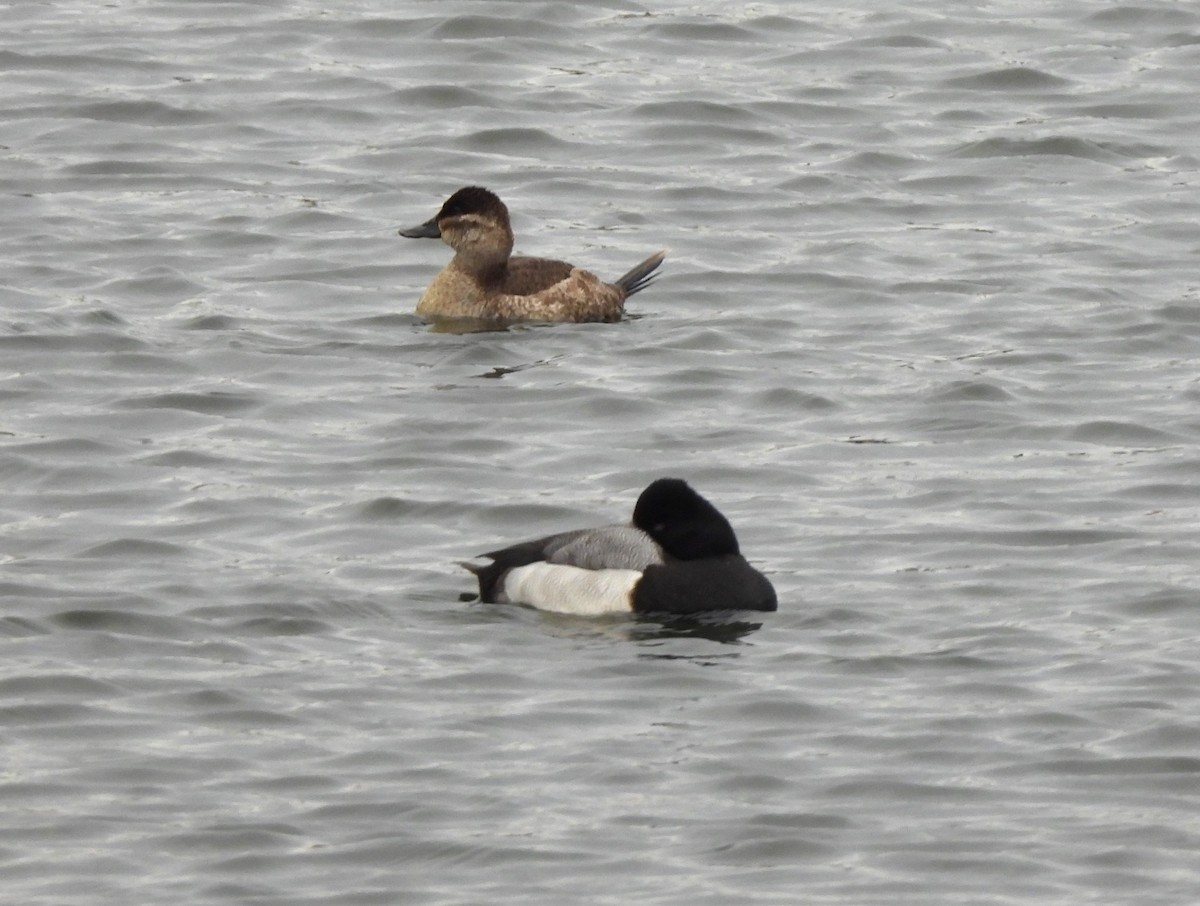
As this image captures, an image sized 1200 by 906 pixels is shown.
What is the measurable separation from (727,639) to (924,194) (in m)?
9.08

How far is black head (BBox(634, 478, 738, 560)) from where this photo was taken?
44.0ft

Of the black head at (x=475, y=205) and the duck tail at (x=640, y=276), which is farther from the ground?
the black head at (x=475, y=205)

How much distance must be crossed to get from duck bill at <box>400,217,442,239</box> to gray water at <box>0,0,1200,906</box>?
19.9 inches

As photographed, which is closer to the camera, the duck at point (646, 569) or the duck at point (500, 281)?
the duck at point (646, 569)

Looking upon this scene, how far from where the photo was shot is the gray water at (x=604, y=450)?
1084cm

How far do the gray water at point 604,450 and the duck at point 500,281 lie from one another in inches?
7.9

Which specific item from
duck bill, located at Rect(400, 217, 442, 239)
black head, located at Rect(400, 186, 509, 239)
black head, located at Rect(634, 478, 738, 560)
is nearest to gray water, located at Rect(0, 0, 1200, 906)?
black head, located at Rect(634, 478, 738, 560)

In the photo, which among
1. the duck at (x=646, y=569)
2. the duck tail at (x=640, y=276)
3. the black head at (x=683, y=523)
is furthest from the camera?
the duck tail at (x=640, y=276)

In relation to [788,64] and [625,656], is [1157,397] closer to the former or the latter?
[625,656]

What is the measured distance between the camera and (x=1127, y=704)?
12.1 metres

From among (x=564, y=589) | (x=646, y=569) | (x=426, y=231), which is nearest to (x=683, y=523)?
(x=646, y=569)

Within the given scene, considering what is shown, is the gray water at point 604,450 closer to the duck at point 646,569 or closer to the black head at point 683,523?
the duck at point 646,569

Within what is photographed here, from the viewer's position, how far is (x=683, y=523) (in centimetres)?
1348

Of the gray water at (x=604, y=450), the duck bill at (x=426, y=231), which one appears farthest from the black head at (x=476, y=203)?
the gray water at (x=604, y=450)
